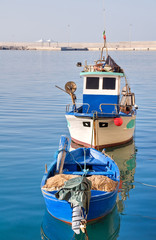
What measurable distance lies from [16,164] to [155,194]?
6.56 meters

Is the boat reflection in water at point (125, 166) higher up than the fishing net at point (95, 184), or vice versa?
the fishing net at point (95, 184)

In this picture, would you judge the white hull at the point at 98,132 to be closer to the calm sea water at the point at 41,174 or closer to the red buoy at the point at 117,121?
the red buoy at the point at 117,121

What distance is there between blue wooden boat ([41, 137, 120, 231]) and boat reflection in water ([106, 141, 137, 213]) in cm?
98

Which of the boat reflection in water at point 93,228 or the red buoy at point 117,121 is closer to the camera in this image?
the boat reflection in water at point 93,228

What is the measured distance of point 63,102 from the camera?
3819 centimetres

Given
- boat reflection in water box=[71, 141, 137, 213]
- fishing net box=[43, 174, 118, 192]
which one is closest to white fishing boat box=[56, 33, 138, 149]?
boat reflection in water box=[71, 141, 137, 213]

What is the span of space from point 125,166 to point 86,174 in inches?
206

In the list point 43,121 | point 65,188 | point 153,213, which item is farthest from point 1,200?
point 43,121

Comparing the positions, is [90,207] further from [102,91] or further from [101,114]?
[102,91]

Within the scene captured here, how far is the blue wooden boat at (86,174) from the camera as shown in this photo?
12.1m

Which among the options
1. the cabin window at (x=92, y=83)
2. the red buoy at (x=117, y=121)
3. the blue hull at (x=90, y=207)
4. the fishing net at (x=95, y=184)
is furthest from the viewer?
the cabin window at (x=92, y=83)

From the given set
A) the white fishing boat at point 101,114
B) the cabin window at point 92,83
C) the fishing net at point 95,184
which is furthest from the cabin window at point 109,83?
the fishing net at point 95,184

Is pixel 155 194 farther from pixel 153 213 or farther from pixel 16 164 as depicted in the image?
pixel 16 164

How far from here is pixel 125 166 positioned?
19172 mm
